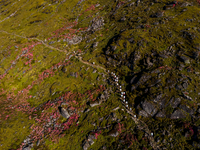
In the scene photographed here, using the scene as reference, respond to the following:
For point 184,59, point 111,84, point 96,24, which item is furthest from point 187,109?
point 96,24

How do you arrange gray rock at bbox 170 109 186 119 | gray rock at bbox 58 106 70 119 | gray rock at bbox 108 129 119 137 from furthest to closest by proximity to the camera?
gray rock at bbox 58 106 70 119
gray rock at bbox 108 129 119 137
gray rock at bbox 170 109 186 119

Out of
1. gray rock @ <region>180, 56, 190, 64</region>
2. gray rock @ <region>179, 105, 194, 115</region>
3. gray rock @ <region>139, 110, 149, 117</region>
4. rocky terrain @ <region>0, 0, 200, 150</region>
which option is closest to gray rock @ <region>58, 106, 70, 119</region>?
rocky terrain @ <region>0, 0, 200, 150</region>

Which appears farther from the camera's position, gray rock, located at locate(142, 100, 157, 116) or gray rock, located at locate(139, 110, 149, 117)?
gray rock, located at locate(139, 110, 149, 117)

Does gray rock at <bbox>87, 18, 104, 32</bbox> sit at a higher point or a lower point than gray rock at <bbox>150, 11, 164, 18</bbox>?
lower

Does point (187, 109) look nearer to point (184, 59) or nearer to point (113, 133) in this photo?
point (184, 59)

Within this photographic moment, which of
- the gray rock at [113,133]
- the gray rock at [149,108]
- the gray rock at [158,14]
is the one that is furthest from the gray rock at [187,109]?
the gray rock at [158,14]

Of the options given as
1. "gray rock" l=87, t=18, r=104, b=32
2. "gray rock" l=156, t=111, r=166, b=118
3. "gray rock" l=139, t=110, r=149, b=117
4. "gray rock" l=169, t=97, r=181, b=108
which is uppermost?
"gray rock" l=87, t=18, r=104, b=32

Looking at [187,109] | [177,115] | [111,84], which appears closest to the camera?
[187,109]

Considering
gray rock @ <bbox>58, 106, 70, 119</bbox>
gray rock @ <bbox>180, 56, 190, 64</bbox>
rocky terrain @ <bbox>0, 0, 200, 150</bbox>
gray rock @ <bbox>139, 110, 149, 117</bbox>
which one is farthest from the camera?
gray rock @ <bbox>58, 106, 70, 119</bbox>

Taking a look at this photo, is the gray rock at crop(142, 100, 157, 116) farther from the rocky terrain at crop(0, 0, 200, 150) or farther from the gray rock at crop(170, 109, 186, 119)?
the gray rock at crop(170, 109, 186, 119)

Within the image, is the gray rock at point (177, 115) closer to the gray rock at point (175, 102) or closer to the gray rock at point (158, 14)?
the gray rock at point (175, 102)
